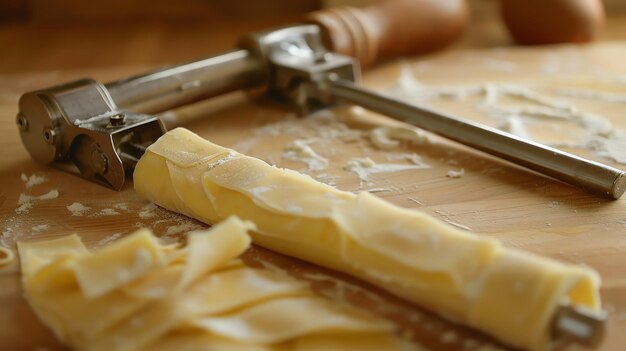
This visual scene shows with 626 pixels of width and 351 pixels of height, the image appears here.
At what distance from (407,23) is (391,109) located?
39 centimetres

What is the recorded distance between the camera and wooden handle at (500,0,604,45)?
4.87ft

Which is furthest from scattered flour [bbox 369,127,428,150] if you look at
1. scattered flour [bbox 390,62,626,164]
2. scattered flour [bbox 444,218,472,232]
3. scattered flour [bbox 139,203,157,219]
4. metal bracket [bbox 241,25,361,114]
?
scattered flour [bbox 139,203,157,219]

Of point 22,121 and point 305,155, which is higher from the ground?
point 22,121

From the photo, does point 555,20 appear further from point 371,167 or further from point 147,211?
point 147,211

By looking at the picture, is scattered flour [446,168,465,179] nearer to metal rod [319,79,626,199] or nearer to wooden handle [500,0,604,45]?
metal rod [319,79,626,199]

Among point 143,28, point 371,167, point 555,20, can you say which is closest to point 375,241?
point 371,167

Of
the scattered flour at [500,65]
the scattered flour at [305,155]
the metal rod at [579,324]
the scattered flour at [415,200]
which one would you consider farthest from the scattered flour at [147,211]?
the scattered flour at [500,65]

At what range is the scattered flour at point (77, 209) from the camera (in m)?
0.89

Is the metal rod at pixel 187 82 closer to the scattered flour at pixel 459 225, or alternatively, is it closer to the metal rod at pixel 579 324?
the scattered flour at pixel 459 225

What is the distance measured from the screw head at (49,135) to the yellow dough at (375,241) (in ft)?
0.50

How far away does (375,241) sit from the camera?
687 mm

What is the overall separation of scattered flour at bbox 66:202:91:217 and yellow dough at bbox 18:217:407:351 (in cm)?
20

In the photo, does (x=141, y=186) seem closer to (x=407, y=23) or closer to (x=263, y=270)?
(x=263, y=270)

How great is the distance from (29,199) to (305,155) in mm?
378
